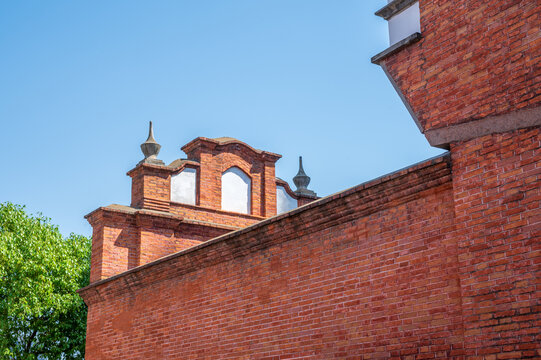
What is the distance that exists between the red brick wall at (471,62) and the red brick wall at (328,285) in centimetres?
67

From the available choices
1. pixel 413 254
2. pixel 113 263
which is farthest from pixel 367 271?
pixel 113 263

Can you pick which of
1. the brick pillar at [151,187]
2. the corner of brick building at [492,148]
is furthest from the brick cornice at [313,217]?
the brick pillar at [151,187]

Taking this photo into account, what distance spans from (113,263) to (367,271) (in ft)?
25.5

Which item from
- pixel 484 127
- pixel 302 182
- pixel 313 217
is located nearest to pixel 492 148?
pixel 484 127

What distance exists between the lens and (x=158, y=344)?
36.3 ft

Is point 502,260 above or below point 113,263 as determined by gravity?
below

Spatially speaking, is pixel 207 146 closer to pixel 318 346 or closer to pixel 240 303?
pixel 240 303

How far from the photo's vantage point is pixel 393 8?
7957 mm

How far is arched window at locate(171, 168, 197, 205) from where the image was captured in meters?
15.6

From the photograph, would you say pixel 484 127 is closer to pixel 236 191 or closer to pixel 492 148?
pixel 492 148

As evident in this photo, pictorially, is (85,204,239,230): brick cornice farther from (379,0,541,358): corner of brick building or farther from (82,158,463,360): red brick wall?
(379,0,541,358): corner of brick building

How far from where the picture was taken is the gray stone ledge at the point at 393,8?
7820 millimetres

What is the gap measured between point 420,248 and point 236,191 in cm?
960

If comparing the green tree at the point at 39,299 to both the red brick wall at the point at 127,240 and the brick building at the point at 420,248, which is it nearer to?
the red brick wall at the point at 127,240
